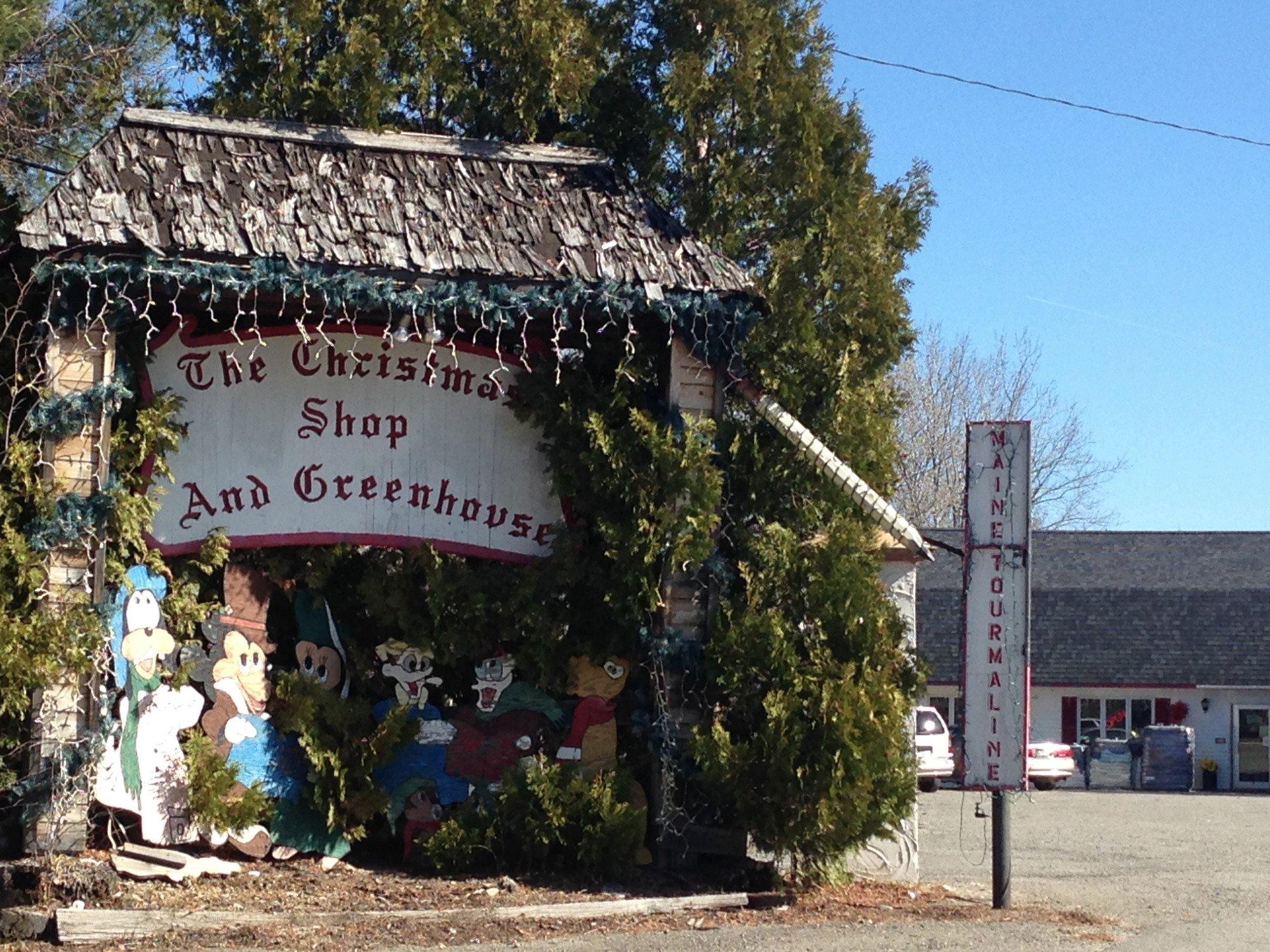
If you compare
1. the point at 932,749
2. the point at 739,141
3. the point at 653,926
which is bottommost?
the point at 653,926

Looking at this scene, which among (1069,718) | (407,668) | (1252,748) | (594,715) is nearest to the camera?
(594,715)

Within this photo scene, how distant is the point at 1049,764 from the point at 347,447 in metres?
23.6

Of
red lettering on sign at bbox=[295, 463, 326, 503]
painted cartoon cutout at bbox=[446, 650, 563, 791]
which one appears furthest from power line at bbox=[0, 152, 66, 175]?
painted cartoon cutout at bbox=[446, 650, 563, 791]

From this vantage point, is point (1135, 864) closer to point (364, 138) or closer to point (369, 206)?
point (369, 206)

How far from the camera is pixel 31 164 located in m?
13.9

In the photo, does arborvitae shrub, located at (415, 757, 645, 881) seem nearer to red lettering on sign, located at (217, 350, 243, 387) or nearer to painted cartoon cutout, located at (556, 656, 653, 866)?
painted cartoon cutout, located at (556, 656, 653, 866)

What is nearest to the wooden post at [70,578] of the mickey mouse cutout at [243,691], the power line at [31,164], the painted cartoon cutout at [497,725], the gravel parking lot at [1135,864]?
the mickey mouse cutout at [243,691]

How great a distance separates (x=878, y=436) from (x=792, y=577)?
1598 millimetres

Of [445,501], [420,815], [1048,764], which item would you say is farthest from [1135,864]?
[1048,764]

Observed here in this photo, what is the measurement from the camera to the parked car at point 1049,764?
31281 millimetres

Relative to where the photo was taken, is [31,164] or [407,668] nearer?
[407,668]

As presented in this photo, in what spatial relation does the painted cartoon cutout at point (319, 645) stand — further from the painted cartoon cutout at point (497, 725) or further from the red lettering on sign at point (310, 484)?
the painted cartoon cutout at point (497, 725)

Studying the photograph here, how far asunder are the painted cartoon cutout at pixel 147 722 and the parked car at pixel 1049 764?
23.4m

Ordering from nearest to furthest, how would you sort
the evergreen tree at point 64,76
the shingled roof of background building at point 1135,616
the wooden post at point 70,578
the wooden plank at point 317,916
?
the wooden plank at point 317,916 < the wooden post at point 70,578 < the evergreen tree at point 64,76 < the shingled roof of background building at point 1135,616
